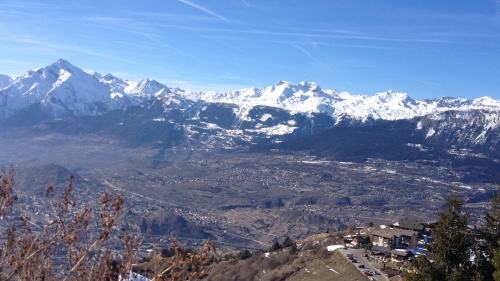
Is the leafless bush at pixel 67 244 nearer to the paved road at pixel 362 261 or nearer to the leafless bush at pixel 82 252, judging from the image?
the leafless bush at pixel 82 252

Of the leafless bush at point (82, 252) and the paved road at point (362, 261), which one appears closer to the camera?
the leafless bush at point (82, 252)

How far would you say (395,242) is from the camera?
3591 cm

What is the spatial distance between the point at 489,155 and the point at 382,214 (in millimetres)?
110084

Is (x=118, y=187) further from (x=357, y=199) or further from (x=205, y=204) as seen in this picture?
(x=357, y=199)

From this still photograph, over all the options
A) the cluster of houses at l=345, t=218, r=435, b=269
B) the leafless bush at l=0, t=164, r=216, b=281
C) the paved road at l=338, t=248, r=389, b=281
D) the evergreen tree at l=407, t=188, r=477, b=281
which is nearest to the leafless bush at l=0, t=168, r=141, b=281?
the leafless bush at l=0, t=164, r=216, b=281

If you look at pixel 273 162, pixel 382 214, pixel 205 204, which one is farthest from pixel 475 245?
pixel 273 162

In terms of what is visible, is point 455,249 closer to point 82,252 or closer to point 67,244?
point 82,252

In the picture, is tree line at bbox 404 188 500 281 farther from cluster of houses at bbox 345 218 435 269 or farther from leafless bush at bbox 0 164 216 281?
cluster of houses at bbox 345 218 435 269

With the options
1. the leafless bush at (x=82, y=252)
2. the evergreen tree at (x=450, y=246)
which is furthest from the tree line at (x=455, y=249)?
the leafless bush at (x=82, y=252)

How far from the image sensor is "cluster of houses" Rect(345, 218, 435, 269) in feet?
99.9

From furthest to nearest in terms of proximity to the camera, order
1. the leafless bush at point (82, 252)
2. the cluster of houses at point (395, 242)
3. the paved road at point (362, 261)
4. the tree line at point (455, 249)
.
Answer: the cluster of houses at point (395, 242), the paved road at point (362, 261), the tree line at point (455, 249), the leafless bush at point (82, 252)

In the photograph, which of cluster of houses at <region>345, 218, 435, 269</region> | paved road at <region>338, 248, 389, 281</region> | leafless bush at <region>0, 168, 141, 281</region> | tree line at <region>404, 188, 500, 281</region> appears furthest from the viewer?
cluster of houses at <region>345, 218, 435, 269</region>

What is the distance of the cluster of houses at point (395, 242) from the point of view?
30453mm

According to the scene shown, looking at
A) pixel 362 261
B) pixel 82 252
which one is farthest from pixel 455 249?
pixel 362 261
